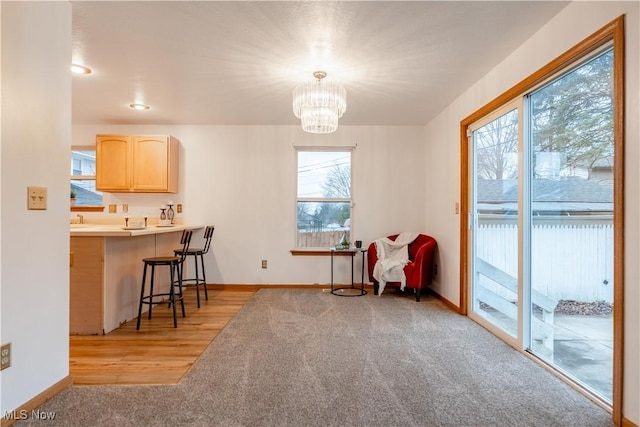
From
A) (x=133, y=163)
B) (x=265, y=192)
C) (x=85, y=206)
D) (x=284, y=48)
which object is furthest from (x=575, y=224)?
(x=85, y=206)

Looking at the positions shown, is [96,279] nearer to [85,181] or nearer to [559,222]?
[85,181]

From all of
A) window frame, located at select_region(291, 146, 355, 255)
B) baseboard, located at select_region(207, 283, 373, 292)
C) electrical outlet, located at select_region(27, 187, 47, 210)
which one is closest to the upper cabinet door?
baseboard, located at select_region(207, 283, 373, 292)

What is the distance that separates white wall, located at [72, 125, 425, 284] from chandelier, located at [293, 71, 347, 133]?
1.89m

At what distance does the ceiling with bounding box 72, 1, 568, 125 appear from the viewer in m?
2.21

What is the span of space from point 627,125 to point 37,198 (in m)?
3.08

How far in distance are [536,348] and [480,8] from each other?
7.97ft

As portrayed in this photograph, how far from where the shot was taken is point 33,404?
1.83 m

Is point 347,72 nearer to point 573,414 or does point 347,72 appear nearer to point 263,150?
point 263,150

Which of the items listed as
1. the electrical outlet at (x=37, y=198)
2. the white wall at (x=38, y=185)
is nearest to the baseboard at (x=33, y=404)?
the white wall at (x=38, y=185)

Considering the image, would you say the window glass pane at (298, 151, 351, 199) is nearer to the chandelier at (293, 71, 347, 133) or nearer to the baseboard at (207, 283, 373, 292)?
the baseboard at (207, 283, 373, 292)

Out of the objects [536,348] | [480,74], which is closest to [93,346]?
[536,348]

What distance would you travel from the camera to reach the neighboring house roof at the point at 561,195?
2.03m

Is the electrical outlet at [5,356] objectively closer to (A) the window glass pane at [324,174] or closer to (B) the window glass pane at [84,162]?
(A) the window glass pane at [324,174]

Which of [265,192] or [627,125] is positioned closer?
[627,125]
